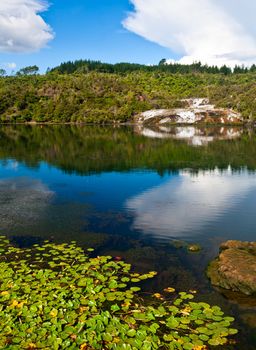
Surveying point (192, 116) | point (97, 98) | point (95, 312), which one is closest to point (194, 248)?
point (95, 312)

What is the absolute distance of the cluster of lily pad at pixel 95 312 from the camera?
11753 mm

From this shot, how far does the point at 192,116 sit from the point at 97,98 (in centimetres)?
3983

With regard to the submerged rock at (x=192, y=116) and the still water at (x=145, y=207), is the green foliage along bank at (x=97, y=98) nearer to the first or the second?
the submerged rock at (x=192, y=116)

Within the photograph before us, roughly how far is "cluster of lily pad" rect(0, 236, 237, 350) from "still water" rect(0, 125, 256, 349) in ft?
4.16

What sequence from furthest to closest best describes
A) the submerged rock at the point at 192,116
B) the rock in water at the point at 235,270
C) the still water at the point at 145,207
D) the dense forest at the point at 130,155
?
the submerged rock at the point at 192,116
the dense forest at the point at 130,155
the still water at the point at 145,207
the rock in water at the point at 235,270

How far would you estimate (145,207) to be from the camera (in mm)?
28172

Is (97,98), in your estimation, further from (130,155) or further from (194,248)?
(194,248)

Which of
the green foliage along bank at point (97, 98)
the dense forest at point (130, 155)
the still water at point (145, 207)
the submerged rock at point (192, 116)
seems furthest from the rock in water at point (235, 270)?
the green foliage along bank at point (97, 98)

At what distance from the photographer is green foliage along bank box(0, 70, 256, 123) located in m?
132

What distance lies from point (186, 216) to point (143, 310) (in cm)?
1286

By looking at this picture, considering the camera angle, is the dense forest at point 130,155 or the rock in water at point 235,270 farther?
the dense forest at point 130,155

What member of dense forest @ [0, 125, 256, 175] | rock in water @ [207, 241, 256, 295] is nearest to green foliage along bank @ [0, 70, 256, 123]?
dense forest @ [0, 125, 256, 175]

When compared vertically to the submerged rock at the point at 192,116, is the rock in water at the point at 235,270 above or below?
below

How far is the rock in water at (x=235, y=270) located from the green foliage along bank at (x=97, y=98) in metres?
109
